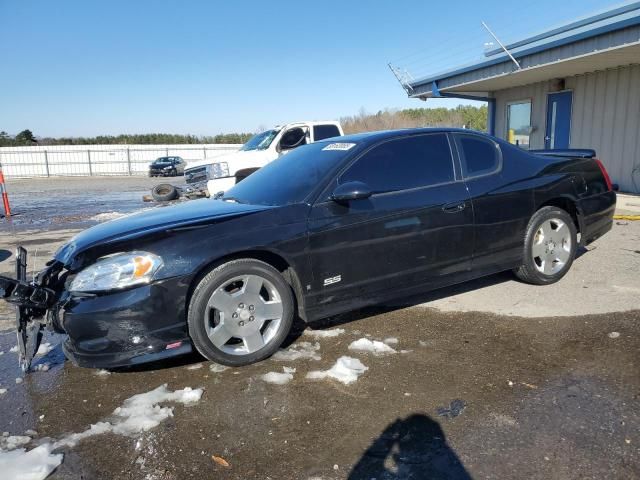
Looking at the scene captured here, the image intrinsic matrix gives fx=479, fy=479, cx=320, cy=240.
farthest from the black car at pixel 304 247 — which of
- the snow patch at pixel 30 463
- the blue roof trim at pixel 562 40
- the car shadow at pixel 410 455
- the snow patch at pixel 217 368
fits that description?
the blue roof trim at pixel 562 40

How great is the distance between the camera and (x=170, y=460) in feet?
7.90

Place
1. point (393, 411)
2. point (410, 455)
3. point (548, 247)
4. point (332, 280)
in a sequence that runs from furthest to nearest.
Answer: point (548, 247) < point (332, 280) < point (393, 411) < point (410, 455)

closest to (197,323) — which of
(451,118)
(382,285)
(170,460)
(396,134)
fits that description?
(170,460)

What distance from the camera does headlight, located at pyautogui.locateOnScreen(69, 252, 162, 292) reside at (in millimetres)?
3039

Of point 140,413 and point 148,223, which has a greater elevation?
point 148,223

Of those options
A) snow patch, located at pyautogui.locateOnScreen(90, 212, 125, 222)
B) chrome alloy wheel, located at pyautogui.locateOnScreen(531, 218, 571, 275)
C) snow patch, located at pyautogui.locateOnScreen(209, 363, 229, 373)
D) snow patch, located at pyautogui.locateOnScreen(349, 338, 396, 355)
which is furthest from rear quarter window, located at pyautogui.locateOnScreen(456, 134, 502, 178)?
snow patch, located at pyautogui.locateOnScreen(90, 212, 125, 222)

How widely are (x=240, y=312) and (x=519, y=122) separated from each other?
47.1 feet

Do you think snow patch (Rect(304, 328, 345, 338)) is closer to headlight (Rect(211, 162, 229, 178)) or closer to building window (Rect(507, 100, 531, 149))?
headlight (Rect(211, 162, 229, 178))

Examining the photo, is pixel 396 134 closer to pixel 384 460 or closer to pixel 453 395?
pixel 453 395

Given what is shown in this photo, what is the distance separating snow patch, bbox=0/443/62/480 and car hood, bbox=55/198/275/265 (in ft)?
3.92

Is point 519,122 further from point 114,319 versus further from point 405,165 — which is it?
point 114,319

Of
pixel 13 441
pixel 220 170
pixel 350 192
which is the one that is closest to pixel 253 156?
pixel 220 170

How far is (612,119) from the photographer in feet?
38.3

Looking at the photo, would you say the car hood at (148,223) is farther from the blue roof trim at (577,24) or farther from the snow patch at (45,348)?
the blue roof trim at (577,24)
